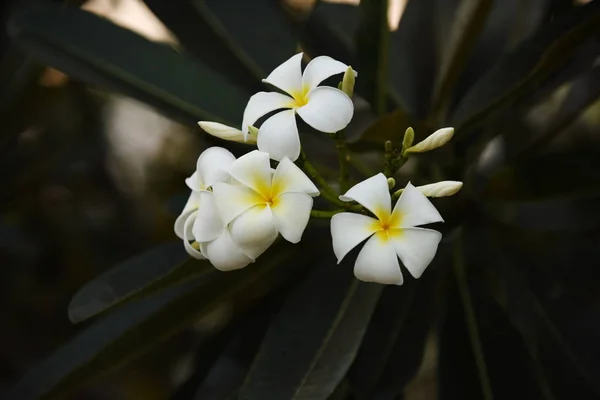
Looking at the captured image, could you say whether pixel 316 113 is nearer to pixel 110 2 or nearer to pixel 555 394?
pixel 555 394

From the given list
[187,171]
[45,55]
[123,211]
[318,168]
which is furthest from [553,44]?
[123,211]

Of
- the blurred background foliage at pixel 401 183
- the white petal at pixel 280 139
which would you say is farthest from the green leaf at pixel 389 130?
the white petal at pixel 280 139

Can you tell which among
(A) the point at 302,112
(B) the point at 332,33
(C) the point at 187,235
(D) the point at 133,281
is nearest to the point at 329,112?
(A) the point at 302,112

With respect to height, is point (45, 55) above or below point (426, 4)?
below

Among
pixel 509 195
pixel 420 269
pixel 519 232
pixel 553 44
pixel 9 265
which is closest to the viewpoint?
pixel 420 269

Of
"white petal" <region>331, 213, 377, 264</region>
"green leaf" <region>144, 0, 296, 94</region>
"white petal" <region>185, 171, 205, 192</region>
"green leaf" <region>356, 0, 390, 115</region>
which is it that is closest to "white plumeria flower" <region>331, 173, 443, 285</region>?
"white petal" <region>331, 213, 377, 264</region>

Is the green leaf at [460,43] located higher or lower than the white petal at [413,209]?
higher

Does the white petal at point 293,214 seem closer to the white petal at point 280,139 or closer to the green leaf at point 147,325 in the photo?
the white petal at point 280,139
